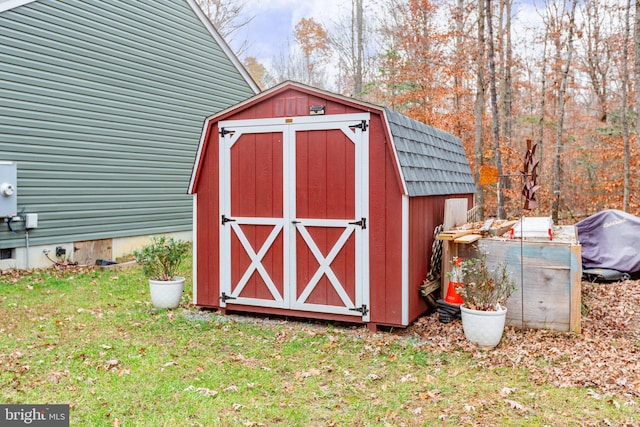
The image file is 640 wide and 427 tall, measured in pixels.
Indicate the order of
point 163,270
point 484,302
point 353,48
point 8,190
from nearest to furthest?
1. point 484,302
2. point 163,270
3. point 8,190
4. point 353,48

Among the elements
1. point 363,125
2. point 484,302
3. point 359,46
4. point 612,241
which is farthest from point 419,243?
point 359,46

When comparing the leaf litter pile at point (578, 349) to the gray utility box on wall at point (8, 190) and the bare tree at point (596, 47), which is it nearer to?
the gray utility box on wall at point (8, 190)

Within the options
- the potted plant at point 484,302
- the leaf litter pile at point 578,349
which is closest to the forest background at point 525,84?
the leaf litter pile at point 578,349

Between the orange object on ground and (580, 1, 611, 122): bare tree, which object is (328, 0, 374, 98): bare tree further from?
Result: the orange object on ground

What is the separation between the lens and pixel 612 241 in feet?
25.5

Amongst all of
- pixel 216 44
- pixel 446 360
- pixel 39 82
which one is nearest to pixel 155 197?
pixel 39 82

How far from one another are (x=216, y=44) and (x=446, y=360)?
10341mm

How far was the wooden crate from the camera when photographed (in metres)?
5.06

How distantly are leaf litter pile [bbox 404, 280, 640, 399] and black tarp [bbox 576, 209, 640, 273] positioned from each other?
5.03 feet

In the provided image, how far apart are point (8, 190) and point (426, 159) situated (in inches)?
248

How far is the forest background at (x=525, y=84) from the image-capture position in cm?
1366

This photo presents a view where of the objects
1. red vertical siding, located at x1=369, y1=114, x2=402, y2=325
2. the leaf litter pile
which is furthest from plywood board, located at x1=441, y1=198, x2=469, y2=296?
red vertical siding, located at x1=369, y1=114, x2=402, y2=325

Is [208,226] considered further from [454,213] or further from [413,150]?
[454,213]

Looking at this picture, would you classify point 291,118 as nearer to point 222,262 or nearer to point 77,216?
point 222,262
